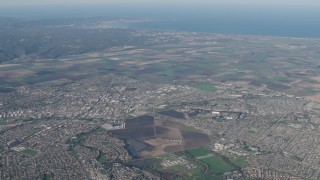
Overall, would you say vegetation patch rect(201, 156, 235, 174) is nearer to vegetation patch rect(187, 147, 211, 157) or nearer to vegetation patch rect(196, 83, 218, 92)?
vegetation patch rect(187, 147, 211, 157)

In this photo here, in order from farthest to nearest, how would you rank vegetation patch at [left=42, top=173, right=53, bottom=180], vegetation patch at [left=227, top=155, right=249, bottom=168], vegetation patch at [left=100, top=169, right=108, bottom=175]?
vegetation patch at [left=227, top=155, right=249, bottom=168], vegetation patch at [left=100, top=169, right=108, bottom=175], vegetation patch at [left=42, top=173, right=53, bottom=180]

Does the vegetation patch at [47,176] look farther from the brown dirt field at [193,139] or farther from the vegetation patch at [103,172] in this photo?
the brown dirt field at [193,139]

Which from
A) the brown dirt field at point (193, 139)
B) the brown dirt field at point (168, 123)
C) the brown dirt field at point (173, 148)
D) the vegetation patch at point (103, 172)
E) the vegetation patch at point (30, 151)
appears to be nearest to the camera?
the vegetation patch at point (103, 172)

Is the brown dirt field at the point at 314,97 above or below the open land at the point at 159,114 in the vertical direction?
above

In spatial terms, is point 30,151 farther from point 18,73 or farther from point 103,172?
point 18,73

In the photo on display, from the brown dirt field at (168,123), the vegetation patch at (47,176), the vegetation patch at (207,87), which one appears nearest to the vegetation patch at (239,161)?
the brown dirt field at (168,123)

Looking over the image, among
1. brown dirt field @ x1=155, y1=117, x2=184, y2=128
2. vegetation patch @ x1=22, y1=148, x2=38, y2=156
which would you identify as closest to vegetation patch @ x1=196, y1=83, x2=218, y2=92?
brown dirt field @ x1=155, y1=117, x2=184, y2=128

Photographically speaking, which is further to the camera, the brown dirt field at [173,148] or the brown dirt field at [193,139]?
the brown dirt field at [193,139]

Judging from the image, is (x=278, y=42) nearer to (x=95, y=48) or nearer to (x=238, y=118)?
(x=95, y=48)

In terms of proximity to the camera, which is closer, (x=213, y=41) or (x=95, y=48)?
(x=95, y=48)

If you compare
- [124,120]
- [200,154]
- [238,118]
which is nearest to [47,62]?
[124,120]

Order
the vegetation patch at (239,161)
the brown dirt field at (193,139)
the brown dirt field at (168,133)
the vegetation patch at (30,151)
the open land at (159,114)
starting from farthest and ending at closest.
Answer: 1. the brown dirt field at (168,133)
2. the brown dirt field at (193,139)
3. the vegetation patch at (30,151)
4. the vegetation patch at (239,161)
5. the open land at (159,114)
